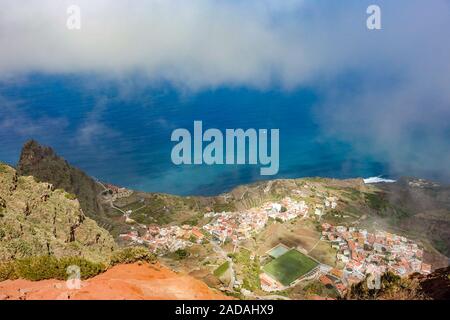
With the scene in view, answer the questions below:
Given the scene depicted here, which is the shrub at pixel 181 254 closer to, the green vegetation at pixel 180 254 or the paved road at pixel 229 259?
the green vegetation at pixel 180 254

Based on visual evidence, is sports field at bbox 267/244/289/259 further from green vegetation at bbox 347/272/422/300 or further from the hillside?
the hillside

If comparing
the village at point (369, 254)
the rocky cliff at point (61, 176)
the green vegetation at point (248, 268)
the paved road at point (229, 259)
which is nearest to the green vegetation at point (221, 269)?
the paved road at point (229, 259)

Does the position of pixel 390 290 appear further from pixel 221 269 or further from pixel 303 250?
pixel 303 250

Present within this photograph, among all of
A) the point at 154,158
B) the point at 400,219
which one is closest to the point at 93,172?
the point at 154,158

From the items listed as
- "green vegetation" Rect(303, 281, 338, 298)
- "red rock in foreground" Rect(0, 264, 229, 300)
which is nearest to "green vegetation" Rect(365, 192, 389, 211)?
"green vegetation" Rect(303, 281, 338, 298)

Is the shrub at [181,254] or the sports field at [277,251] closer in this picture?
the shrub at [181,254]

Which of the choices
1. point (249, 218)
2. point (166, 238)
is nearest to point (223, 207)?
point (249, 218)
